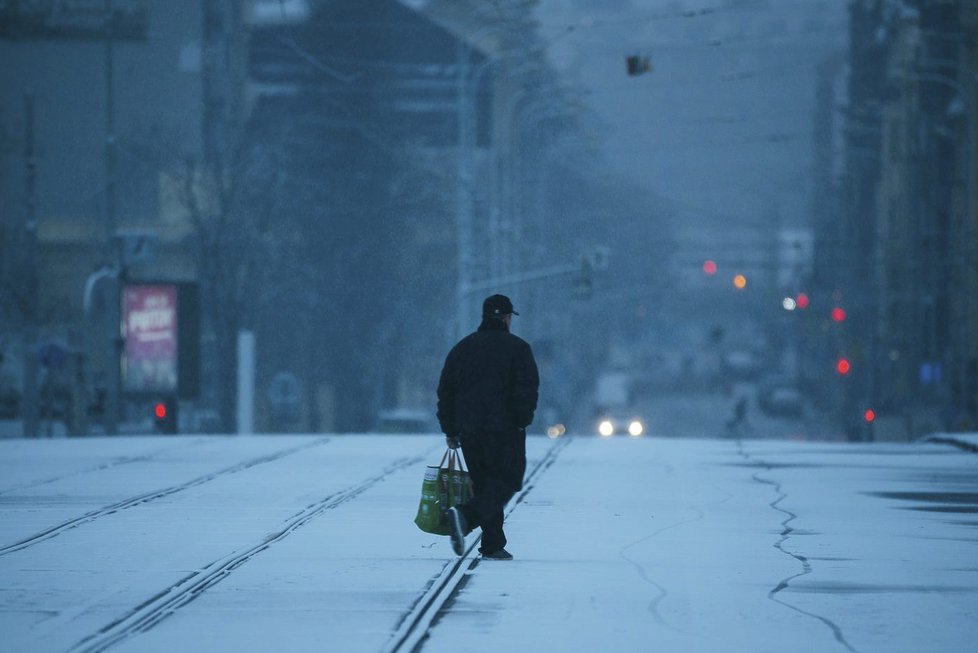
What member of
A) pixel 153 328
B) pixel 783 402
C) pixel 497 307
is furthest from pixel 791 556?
pixel 783 402

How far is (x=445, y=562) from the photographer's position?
12.5m

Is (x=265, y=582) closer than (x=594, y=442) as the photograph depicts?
Yes

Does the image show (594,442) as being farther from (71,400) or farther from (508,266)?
(508,266)

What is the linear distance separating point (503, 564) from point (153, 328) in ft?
86.9

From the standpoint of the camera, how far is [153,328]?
37.9 meters

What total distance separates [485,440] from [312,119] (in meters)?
51.7

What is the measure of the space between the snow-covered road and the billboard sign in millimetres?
15897

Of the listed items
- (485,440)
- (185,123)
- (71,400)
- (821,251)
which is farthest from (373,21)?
(485,440)

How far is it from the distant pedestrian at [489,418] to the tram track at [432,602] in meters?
0.28

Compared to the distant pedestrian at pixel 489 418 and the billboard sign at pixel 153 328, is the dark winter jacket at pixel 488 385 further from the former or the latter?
the billboard sign at pixel 153 328

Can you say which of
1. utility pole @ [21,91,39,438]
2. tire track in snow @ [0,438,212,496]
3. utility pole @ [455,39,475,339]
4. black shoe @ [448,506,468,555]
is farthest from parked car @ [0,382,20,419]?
black shoe @ [448,506,468,555]

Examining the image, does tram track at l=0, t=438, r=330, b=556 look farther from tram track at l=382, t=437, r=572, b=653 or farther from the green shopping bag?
tram track at l=382, t=437, r=572, b=653

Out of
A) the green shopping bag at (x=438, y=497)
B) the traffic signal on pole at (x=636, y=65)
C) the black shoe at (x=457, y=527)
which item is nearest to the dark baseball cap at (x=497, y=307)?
the green shopping bag at (x=438, y=497)

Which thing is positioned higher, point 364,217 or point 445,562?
point 364,217
